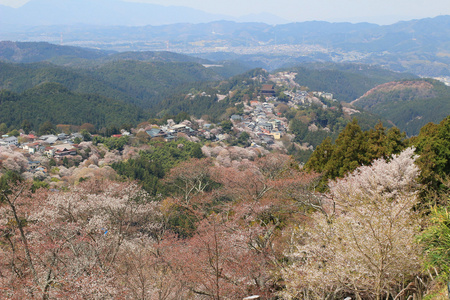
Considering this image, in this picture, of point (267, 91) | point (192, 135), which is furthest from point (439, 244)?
point (267, 91)

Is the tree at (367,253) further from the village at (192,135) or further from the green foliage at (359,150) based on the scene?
the village at (192,135)

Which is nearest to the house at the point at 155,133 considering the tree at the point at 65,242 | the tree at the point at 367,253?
the tree at the point at 65,242

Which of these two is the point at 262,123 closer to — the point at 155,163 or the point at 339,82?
the point at 155,163

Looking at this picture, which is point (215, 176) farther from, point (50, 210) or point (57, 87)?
point (57, 87)

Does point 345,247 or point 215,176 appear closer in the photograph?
point 345,247

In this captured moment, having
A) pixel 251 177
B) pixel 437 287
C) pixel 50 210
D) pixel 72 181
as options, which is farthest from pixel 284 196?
pixel 72 181

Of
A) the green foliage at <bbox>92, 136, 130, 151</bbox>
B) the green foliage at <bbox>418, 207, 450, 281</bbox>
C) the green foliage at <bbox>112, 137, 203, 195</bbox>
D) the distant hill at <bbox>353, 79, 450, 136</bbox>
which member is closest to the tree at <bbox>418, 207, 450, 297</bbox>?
the green foliage at <bbox>418, 207, 450, 281</bbox>

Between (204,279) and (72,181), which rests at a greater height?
(204,279)
